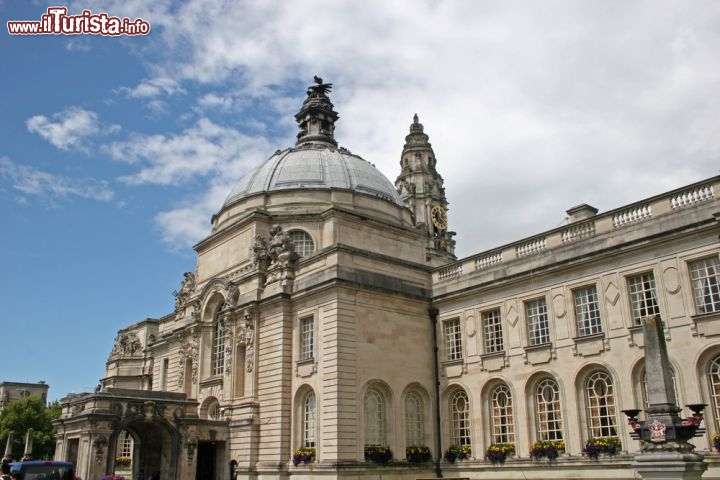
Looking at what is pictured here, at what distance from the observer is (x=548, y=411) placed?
1081 inches

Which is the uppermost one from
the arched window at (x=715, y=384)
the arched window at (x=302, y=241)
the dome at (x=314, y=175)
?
A: the dome at (x=314, y=175)

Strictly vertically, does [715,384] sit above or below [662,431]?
above

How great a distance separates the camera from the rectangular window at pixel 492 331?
98.3ft

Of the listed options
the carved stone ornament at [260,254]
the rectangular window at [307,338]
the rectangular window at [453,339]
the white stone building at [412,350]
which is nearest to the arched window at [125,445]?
the white stone building at [412,350]

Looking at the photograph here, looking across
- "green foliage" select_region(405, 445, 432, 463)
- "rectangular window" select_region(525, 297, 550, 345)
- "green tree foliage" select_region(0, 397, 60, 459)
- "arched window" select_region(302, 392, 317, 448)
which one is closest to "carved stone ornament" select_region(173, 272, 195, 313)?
"arched window" select_region(302, 392, 317, 448)

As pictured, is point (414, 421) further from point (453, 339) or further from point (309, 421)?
point (309, 421)

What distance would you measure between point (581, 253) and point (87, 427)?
23.0 metres

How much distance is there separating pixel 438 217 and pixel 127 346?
3286 cm

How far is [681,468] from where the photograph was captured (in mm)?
15461

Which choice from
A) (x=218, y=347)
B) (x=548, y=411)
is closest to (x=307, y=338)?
(x=218, y=347)

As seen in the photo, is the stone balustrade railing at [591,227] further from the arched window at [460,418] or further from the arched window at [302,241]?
the arched window at [302,241]

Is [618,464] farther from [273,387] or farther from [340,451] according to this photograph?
[273,387]

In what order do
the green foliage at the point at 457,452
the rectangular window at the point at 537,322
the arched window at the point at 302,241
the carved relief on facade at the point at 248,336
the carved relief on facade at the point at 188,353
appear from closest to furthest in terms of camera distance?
the rectangular window at the point at 537,322
the green foliage at the point at 457,452
the carved relief on facade at the point at 248,336
the carved relief on facade at the point at 188,353
the arched window at the point at 302,241

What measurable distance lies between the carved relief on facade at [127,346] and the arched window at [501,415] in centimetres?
3876
